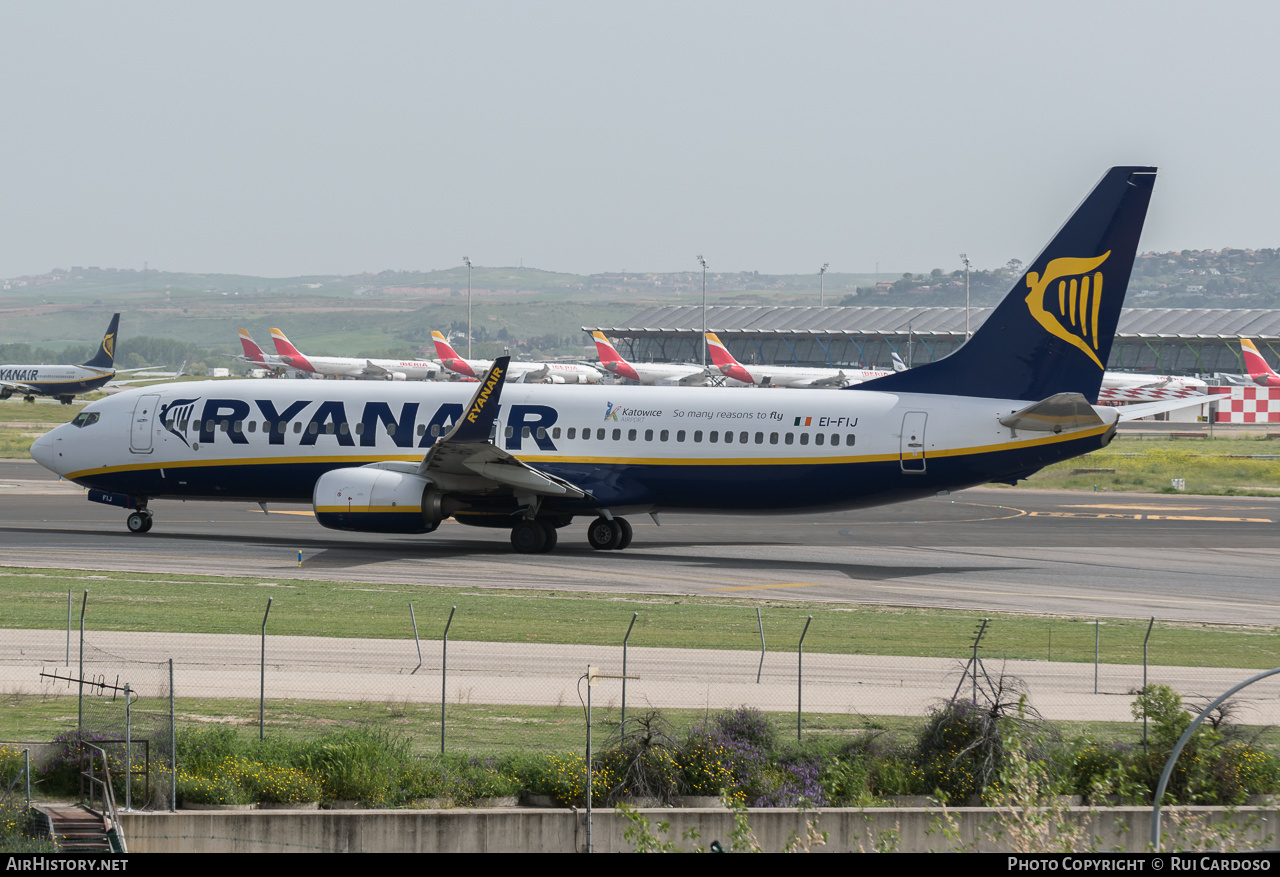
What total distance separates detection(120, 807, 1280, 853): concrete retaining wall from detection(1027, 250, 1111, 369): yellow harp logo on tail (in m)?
20.4

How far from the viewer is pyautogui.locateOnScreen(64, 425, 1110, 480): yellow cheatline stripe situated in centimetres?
3531

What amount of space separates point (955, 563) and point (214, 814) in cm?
2682

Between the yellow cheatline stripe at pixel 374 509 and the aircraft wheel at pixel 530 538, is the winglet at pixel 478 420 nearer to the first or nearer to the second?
the yellow cheatline stripe at pixel 374 509

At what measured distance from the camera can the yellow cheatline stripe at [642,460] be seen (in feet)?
116

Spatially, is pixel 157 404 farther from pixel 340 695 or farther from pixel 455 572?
pixel 340 695

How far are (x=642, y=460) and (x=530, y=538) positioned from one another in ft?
12.6

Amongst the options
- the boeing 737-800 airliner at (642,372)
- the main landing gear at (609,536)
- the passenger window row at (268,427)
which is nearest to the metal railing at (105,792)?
the passenger window row at (268,427)

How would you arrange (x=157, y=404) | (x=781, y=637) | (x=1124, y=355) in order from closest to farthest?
(x=781, y=637) → (x=157, y=404) → (x=1124, y=355)

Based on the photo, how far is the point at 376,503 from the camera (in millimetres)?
36344

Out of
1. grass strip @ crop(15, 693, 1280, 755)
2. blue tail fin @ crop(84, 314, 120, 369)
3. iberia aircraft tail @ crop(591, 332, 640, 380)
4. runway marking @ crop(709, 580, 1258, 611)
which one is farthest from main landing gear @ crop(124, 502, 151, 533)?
iberia aircraft tail @ crop(591, 332, 640, 380)

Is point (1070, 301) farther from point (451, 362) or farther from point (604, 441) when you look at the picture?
point (451, 362)

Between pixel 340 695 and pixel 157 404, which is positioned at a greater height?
pixel 157 404

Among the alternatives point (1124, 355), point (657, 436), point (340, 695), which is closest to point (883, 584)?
point (657, 436)
